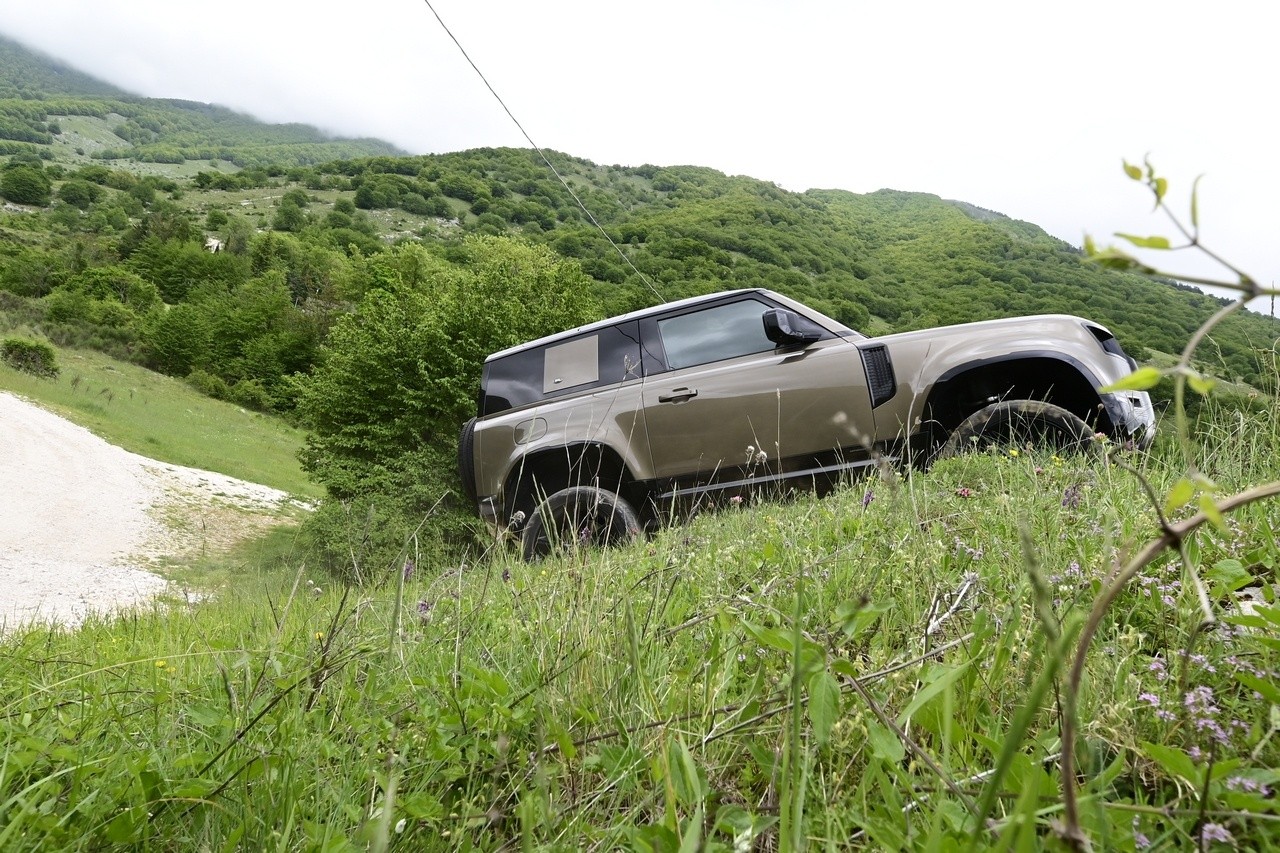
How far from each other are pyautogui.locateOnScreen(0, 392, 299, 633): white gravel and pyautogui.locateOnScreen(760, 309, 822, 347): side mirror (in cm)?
1168

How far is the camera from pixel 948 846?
0.74m

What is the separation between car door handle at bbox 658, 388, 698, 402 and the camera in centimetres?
557

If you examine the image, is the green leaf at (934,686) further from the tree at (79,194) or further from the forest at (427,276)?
the tree at (79,194)

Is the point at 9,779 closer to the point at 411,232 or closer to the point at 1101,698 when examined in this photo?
the point at 1101,698

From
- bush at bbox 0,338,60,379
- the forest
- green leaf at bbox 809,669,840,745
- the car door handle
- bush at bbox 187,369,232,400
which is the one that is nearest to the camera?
green leaf at bbox 809,669,840,745

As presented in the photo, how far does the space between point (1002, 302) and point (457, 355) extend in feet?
115

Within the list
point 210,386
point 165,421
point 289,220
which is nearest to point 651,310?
point 165,421

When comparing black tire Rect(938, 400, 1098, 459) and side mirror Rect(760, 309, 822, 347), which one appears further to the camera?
side mirror Rect(760, 309, 822, 347)

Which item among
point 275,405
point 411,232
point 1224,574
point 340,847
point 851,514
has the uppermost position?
point 411,232

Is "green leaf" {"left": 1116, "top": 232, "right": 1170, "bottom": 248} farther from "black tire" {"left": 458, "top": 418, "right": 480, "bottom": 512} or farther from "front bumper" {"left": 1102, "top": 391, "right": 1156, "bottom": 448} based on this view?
"black tire" {"left": 458, "top": 418, "right": 480, "bottom": 512}

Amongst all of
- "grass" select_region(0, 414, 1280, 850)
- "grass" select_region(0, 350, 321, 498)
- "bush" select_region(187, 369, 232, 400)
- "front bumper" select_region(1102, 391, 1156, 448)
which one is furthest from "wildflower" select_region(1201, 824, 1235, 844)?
"bush" select_region(187, 369, 232, 400)

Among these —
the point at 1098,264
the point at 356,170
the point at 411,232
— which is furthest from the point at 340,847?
the point at 356,170

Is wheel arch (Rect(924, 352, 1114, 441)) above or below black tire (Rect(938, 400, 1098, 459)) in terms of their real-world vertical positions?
above

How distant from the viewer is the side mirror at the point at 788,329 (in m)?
5.12
